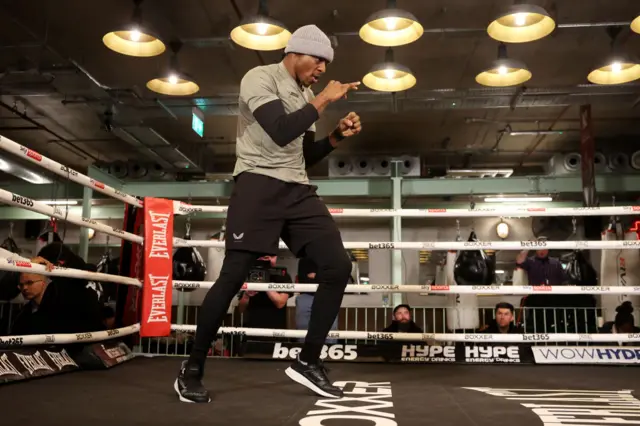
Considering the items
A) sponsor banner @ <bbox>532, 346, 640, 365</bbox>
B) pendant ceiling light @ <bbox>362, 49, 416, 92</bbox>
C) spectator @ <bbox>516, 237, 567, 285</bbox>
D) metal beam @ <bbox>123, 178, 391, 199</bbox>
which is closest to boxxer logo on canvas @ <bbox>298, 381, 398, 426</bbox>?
sponsor banner @ <bbox>532, 346, 640, 365</bbox>

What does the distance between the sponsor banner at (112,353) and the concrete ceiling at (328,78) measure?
3409 millimetres

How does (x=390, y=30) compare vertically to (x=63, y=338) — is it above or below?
above

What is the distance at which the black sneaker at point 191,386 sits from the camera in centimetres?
164

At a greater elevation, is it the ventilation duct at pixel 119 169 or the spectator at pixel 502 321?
the ventilation duct at pixel 119 169

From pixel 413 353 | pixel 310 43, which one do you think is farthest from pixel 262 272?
pixel 310 43

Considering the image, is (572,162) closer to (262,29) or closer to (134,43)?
(262,29)

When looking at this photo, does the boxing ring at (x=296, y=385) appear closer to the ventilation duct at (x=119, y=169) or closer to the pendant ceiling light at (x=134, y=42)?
the pendant ceiling light at (x=134, y=42)

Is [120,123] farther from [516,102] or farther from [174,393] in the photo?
[174,393]

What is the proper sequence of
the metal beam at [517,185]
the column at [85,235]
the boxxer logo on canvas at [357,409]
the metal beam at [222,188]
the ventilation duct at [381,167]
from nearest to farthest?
1. the boxxer logo on canvas at [357,409]
2. the column at [85,235]
3. the metal beam at [517,185]
4. the metal beam at [222,188]
5. the ventilation duct at [381,167]

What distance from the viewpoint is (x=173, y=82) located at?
5223 mm

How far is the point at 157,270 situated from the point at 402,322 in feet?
7.95

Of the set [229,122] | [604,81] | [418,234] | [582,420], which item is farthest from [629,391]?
[418,234]

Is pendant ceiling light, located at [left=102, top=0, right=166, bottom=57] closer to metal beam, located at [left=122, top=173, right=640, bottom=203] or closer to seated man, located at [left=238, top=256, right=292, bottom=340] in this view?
seated man, located at [left=238, top=256, right=292, bottom=340]

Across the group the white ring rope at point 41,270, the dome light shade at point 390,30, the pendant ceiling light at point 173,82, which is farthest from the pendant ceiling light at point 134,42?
the white ring rope at point 41,270
